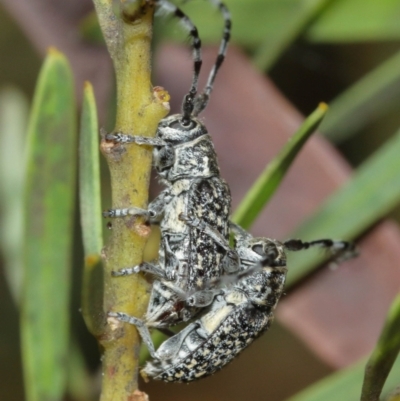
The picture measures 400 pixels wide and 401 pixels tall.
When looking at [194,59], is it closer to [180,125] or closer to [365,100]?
A: [180,125]

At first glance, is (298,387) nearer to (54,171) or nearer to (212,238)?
(212,238)

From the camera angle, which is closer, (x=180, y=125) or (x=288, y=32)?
(x=180, y=125)

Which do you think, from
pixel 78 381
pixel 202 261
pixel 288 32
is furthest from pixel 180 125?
pixel 78 381

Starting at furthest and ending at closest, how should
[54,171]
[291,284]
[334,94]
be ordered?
1. [334,94]
2. [291,284]
3. [54,171]

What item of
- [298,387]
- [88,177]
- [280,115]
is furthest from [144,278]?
[298,387]

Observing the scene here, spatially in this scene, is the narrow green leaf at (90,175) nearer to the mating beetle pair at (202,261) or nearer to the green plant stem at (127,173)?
the green plant stem at (127,173)

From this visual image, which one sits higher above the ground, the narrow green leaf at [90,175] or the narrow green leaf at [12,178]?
the narrow green leaf at [90,175]

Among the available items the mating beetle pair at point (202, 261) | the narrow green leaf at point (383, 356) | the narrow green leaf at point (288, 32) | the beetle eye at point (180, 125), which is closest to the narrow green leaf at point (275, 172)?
the mating beetle pair at point (202, 261)
